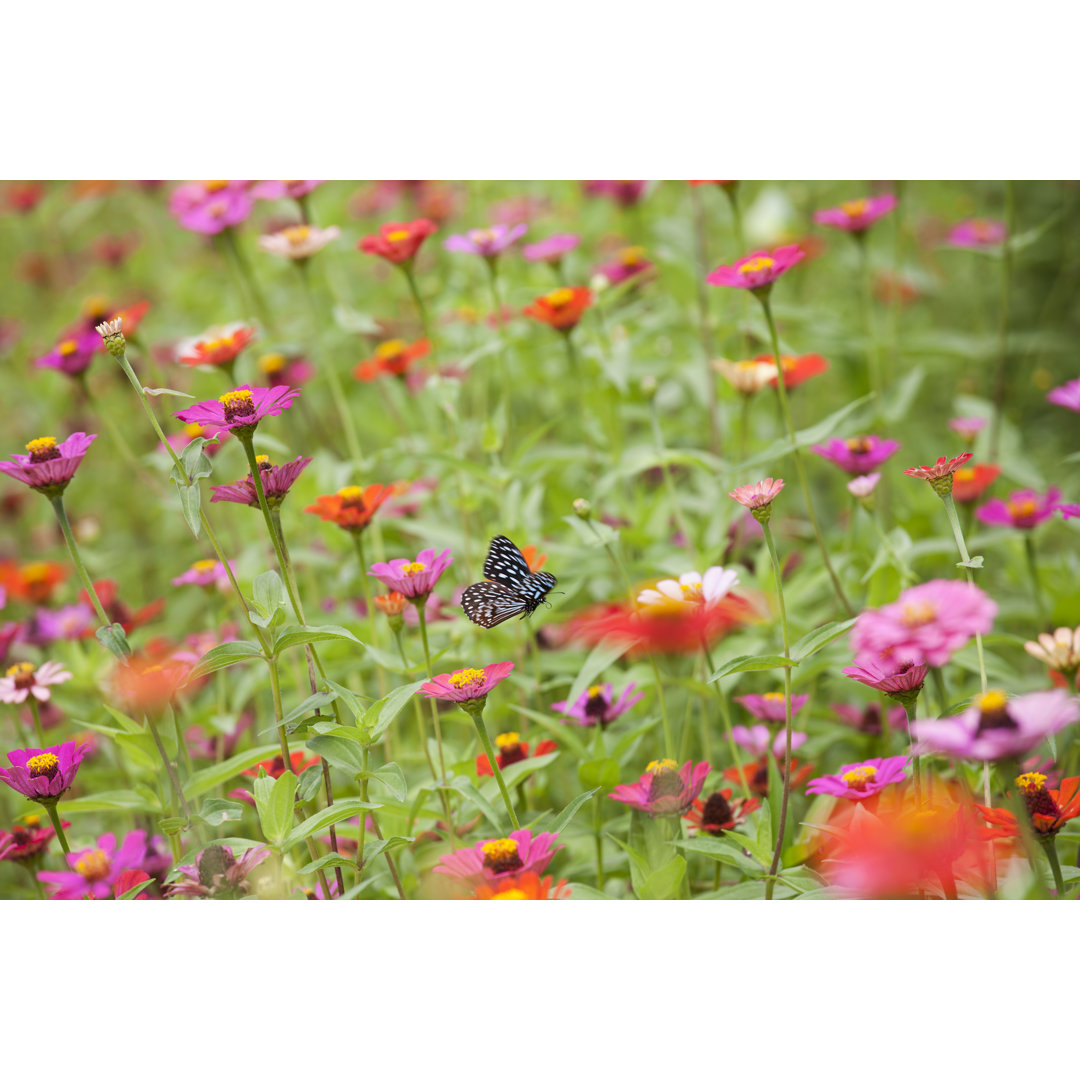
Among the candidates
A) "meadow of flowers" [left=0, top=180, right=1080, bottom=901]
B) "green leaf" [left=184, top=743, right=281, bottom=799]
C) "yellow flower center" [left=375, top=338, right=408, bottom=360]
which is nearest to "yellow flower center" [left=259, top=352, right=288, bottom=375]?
"meadow of flowers" [left=0, top=180, right=1080, bottom=901]

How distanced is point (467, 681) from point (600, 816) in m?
0.24

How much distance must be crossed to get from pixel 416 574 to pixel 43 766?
37cm

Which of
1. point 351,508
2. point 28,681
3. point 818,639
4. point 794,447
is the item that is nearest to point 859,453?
point 794,447

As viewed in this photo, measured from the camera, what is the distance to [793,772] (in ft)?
3.01

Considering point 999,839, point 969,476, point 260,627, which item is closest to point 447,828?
point 260,627

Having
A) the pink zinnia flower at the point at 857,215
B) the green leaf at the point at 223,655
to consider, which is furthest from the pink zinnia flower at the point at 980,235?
the green leaf at the point at 223,655

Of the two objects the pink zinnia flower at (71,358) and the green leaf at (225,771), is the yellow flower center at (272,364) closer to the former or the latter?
the pink zinnia flower at (71,358)

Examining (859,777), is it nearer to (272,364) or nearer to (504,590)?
(504,590)

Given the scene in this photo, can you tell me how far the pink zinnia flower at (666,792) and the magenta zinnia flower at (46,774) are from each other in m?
0.47

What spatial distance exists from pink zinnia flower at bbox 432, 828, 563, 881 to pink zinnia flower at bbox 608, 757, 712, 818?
0.08 meters

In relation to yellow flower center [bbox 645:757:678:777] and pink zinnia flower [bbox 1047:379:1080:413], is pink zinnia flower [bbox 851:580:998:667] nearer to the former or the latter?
yellow flower center [bbox 645:757:678:777]

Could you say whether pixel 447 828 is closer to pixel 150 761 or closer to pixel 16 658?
pixel 150 761
